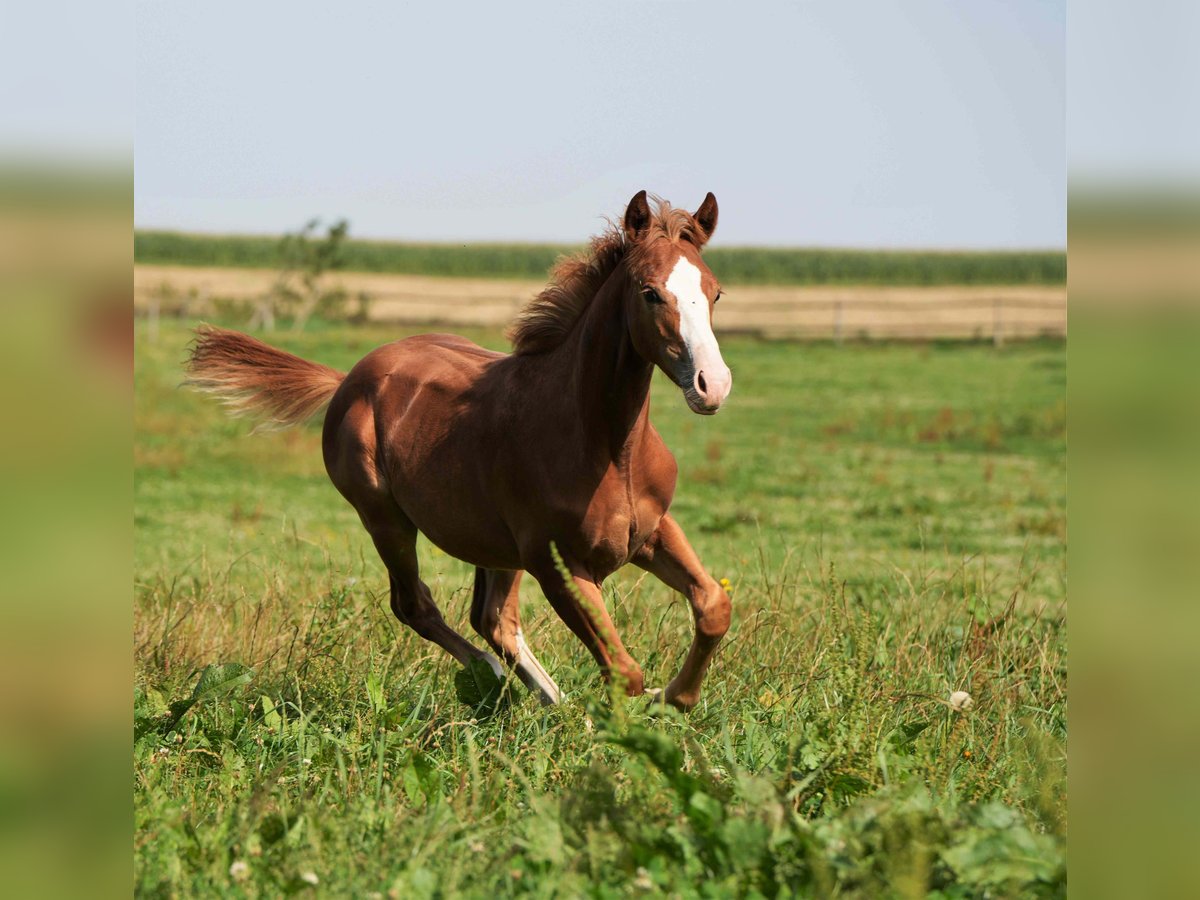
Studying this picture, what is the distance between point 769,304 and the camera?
34969mm

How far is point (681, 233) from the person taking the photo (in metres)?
4.60

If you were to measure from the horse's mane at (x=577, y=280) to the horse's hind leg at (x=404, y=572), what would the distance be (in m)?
1.14

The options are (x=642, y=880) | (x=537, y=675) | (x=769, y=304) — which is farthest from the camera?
(x=769, y=304)

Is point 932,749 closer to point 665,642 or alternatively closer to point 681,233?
point 665,642

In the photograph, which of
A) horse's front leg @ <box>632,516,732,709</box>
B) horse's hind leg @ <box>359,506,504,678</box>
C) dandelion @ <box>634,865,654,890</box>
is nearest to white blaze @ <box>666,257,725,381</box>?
horse's front leg @ <box>632,516,732,709</box>

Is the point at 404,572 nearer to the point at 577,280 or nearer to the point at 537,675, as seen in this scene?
the point at 537,675

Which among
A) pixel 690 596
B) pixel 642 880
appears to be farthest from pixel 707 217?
pixel 642 880

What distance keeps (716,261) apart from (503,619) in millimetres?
39234

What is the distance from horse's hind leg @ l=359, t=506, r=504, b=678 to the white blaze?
82.2 inches

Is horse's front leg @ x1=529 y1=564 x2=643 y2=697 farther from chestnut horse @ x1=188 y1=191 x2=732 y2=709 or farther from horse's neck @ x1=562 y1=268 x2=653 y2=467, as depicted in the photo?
horse's neck @ x1=562 y1=268 x2=653 y2=467

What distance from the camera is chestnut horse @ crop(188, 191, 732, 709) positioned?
4410mm

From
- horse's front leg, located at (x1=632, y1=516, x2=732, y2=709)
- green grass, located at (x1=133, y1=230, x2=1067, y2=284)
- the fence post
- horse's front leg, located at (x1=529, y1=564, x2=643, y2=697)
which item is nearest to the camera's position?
horse's front leg, located at (x1=529, y1=564, x2=643, y2=697)
